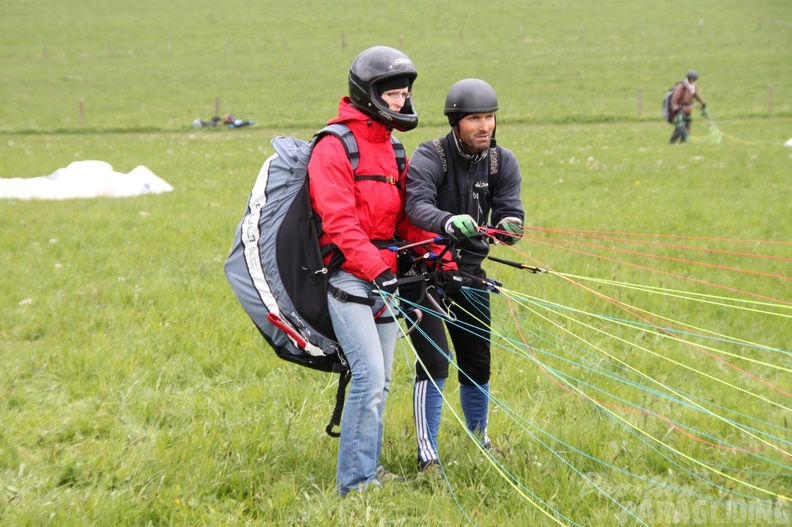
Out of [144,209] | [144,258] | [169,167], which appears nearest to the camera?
[144,258]

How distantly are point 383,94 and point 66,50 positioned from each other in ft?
173

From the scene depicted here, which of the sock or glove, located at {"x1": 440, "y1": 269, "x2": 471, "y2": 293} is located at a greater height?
glove, located at {"x1": 440, "y1": 269, "x2": 471, "y2": 293}

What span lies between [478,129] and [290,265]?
1292 millimetres

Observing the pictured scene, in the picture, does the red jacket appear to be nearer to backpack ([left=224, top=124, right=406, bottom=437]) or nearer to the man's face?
backpack ([left=224, top=124, right=406, bottom=437])

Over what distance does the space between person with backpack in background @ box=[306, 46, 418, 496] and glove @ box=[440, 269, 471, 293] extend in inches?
14.9

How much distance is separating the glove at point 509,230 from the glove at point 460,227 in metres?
0.40

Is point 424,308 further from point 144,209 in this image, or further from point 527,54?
point 527,54

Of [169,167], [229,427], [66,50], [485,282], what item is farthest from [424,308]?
[66,50]

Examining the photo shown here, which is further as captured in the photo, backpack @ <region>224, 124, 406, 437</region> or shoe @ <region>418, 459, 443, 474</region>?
shoe @ <region>418, 459, 443, 474</region>

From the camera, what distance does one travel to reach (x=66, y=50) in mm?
51312

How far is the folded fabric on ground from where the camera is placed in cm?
1360

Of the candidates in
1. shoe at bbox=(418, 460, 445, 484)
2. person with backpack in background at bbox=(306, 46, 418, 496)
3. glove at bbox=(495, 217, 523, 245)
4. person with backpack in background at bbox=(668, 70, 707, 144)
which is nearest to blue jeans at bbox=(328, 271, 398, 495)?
person with backpack in background at bbox=(306, 46, 418, 496)

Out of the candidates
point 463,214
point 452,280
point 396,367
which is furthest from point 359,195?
point 396,367

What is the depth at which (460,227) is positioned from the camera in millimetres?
4188
